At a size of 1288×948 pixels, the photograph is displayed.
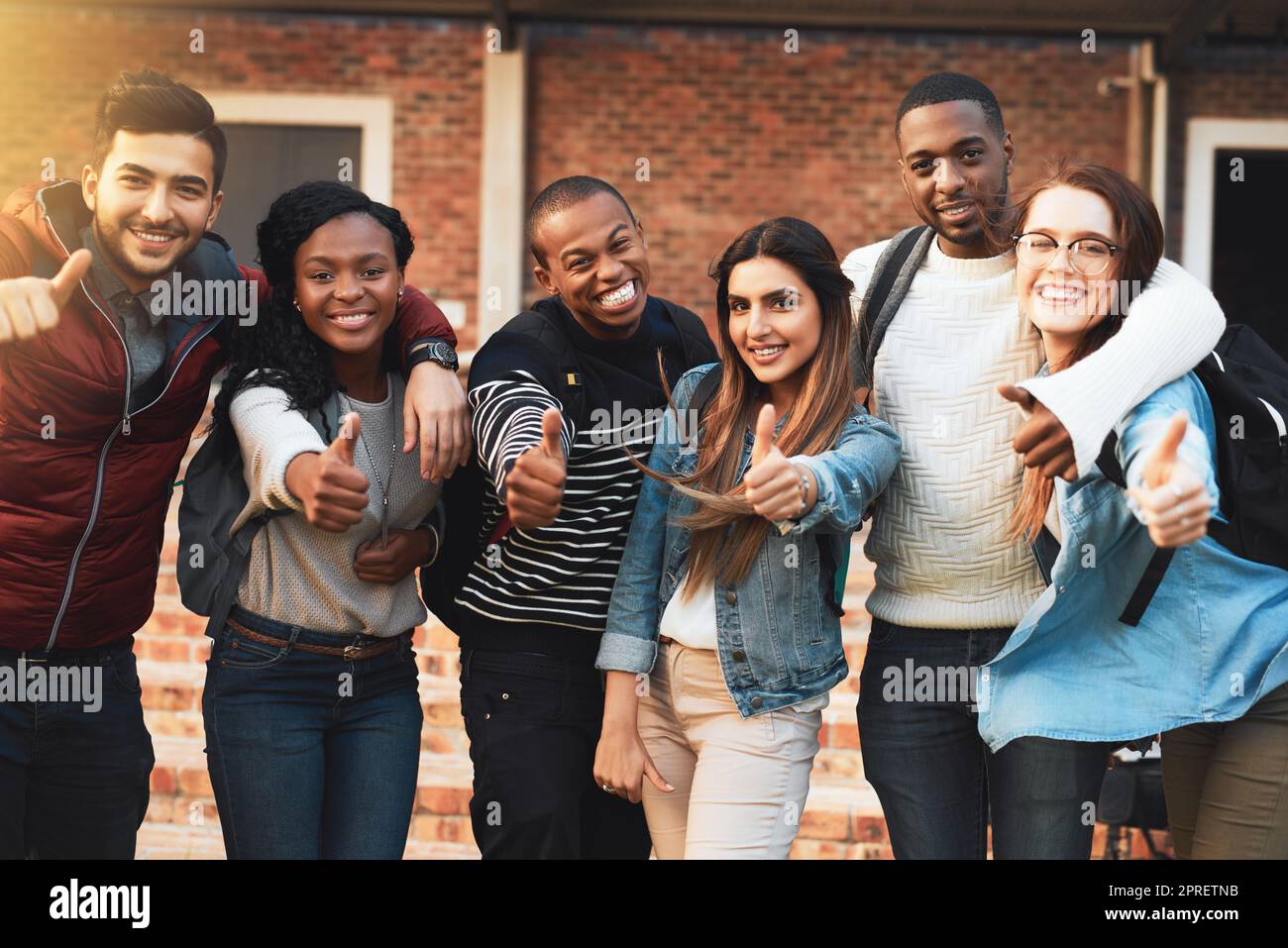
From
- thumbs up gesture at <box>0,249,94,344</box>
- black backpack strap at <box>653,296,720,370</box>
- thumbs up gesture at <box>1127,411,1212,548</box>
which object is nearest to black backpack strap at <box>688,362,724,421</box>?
black backpack strap at <box>653,296,720,370</box>

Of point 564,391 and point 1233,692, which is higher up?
point 564,391

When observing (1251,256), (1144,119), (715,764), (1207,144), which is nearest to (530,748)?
(715,764)

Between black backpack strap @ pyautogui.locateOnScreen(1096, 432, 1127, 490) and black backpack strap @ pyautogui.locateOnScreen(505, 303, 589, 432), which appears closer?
black backpack strap @ pyautogui.locateOnScreen(1096, 432, 1127, 490)

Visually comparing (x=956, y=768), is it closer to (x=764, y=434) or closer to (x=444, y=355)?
(x=764, y=434)

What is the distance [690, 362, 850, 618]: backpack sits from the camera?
2545mm

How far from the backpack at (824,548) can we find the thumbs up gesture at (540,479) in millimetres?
427

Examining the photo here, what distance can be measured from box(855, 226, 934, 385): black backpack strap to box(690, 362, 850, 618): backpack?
0.30 metres

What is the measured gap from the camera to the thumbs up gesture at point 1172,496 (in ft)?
6.53

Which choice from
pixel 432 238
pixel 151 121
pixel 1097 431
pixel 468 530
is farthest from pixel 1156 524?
pixel 432 238

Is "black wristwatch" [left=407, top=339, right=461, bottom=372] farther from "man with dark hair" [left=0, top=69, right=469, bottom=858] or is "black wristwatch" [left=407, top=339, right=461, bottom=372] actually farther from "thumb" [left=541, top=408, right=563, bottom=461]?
"thumb" [left=541, top=408, right=563, bottom=461]

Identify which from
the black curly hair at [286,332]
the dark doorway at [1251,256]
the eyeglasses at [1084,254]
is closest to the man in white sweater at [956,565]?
the eyeglasses at [1084,254]

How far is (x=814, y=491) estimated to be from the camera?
2260 millimetres
